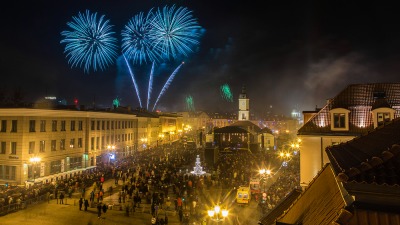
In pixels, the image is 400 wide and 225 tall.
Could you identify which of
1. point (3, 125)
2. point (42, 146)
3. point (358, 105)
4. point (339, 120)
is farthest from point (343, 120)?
point (3, 125)

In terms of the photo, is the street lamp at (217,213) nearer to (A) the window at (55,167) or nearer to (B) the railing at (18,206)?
(B) the railing at (18,206)

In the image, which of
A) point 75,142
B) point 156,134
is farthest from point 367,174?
point 156,134

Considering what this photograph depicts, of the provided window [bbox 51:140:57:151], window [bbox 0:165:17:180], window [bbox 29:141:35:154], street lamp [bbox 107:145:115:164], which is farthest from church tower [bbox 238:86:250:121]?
window [bbox 0:165:17:180]

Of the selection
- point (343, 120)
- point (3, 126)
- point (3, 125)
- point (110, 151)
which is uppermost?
point (343, 120)

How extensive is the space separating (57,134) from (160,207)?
68.8 feet

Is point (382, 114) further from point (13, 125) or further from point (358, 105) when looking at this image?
point (13, 125)

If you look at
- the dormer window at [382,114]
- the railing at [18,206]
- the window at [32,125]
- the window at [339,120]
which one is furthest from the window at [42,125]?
the dormer window at [382,114]

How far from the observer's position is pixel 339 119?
20.6 metres

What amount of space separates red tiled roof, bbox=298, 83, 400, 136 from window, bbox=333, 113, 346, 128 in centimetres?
39

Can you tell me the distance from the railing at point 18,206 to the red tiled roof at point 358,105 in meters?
21.7

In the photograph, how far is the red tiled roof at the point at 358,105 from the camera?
1986 centimetres

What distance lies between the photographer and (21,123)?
3278 cm

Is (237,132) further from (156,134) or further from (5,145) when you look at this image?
(5,145)

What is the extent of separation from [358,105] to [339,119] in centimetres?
163
